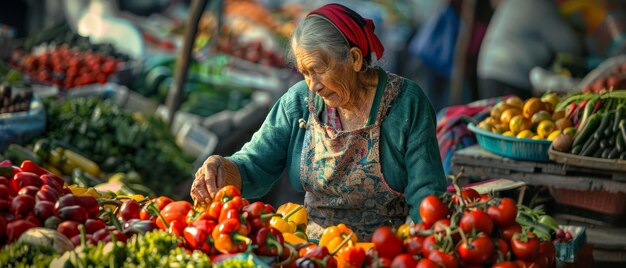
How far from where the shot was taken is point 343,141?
128 inches

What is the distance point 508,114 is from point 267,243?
247cm

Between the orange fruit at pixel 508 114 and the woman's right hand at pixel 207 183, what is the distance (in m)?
2.05

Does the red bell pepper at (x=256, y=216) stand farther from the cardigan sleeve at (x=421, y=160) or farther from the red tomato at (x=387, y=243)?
the cardigan sleeve at (x=421, y=160)

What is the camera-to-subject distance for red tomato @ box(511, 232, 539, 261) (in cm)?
250

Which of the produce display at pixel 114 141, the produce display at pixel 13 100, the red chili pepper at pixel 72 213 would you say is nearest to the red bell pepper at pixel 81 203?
the red chili pepper at pixel 72 213

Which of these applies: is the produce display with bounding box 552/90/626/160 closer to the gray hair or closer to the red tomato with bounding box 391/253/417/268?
the gray hair

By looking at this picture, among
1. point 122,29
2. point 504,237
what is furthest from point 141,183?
point 122,29

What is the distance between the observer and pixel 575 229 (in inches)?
144

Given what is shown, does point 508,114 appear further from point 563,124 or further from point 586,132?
point 586,132

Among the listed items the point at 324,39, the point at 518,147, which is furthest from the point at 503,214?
the point at 518,147

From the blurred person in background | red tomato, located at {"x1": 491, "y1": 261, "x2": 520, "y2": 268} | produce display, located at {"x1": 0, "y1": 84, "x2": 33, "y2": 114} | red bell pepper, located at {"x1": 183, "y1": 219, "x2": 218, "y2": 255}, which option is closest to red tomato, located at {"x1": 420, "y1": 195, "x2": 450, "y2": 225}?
red tomato, located at {"x1": 491, "y1": 261, "x2": 520, "y2": 268}

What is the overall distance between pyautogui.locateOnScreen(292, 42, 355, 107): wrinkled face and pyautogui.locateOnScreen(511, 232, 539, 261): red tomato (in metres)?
0.90

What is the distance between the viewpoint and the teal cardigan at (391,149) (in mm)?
3133

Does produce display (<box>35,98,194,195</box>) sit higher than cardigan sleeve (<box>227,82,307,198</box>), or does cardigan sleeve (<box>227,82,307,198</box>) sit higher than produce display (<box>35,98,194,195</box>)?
cardigan sleeve (<box>227,82,307,198</box>)
